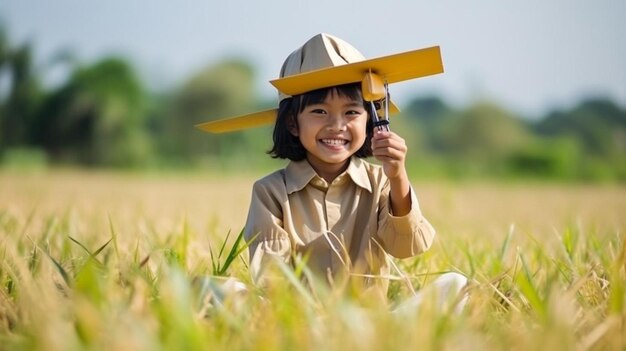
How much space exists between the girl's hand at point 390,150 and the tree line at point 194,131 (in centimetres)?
1081

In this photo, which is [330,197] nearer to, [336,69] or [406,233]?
[406,233]

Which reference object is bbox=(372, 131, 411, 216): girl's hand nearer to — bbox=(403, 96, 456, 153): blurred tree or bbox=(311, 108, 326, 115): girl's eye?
bbox=(311, 108, 326, 115): girl's eye

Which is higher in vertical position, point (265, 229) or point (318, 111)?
point (318, 111)

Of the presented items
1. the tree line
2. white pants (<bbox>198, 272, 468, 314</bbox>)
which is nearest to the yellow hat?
white pants (<bbox>198, 272, 468, 314</bbox>)

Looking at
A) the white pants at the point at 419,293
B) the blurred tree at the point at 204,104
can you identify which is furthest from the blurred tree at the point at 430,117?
the white pants at the point at 419,293

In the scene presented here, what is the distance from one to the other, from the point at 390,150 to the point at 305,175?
322 mm

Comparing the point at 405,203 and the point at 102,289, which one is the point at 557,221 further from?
the point at 102,289

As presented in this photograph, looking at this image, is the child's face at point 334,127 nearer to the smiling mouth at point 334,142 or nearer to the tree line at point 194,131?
the smiling mouth at point 334,142

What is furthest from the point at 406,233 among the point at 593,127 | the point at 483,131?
the point at 593,127

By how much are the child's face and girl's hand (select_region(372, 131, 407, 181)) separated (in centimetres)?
19

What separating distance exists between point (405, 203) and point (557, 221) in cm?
313

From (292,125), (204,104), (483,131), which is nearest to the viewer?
(292,125)

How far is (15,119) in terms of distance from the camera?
61.9 feet

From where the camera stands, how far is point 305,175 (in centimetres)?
173
